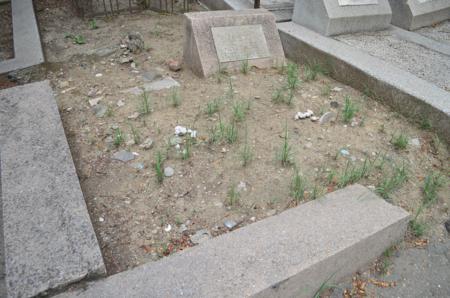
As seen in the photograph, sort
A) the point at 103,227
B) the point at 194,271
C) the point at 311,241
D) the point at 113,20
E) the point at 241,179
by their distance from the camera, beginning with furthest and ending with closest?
the point at 113,20
the point at 241,179
the point at 103,227
the point at 311,241
the point at 194,271

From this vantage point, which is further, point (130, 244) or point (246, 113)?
point (246, 113)

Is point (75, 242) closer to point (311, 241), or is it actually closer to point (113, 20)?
point (311, 241)

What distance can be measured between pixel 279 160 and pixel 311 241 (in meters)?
0.87

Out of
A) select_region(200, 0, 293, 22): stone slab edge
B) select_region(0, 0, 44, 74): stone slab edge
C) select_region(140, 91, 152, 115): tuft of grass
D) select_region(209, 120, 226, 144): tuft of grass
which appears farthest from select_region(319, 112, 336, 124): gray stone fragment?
select_region(0, 0, 44, 74): stone slab edge

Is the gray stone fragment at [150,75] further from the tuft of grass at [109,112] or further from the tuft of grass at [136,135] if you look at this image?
the tuft of grass at [136,135]

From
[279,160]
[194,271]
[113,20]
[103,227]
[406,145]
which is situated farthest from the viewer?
[113,20]

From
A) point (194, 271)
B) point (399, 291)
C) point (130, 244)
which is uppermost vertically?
point (194, 271)

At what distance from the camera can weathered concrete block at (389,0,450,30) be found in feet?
15.1

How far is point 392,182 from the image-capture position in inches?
88.9

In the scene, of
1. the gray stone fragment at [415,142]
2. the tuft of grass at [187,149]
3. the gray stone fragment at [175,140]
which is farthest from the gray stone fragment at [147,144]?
the gray stone fragment at [415,142]

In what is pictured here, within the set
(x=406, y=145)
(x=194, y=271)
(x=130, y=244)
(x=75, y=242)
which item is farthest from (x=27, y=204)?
(x=406, y=145)

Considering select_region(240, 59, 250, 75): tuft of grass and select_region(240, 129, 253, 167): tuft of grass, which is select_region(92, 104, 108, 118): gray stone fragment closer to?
select_region(240, 129, 253, 167): tuft of grass

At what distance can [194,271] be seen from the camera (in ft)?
4.94

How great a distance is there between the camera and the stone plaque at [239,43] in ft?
11.7
